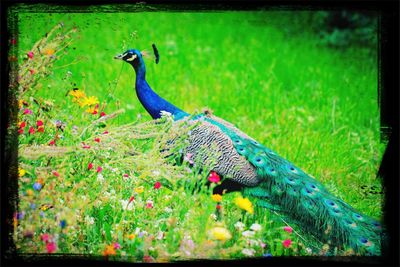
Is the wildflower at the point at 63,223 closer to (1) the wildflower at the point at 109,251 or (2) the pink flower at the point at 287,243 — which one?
(1) the wildflower at the point at 109,251

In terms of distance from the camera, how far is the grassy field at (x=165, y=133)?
11.9 feet

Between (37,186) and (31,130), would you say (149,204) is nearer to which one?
(37,186)

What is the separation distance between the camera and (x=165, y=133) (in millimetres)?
3824

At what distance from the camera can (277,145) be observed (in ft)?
17.9

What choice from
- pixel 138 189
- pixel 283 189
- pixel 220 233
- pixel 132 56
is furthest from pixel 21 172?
pixel 283 189

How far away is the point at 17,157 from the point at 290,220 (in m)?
1.77

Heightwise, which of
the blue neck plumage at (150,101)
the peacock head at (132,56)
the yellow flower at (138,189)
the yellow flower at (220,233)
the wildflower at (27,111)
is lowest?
the yellow flower at (220,233)

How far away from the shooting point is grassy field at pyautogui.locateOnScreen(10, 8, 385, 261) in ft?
11.9

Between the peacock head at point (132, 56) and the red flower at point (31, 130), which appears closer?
the red flower at point (31, 130)

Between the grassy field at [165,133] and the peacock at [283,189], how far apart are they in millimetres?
114

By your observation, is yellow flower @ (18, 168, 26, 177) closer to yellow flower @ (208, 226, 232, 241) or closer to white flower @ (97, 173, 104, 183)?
white flower @ (97, 173, 104, 183)

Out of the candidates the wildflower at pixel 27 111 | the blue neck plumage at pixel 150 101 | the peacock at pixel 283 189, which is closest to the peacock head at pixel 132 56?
the blue neck plumage at pixel 150 101

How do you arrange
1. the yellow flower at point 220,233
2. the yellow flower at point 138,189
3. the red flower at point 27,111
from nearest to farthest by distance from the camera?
the yellow flower at point 220,233 → the yellow flower at point 138,189 → the red flower at point 27,111

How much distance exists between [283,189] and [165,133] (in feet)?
2.82
